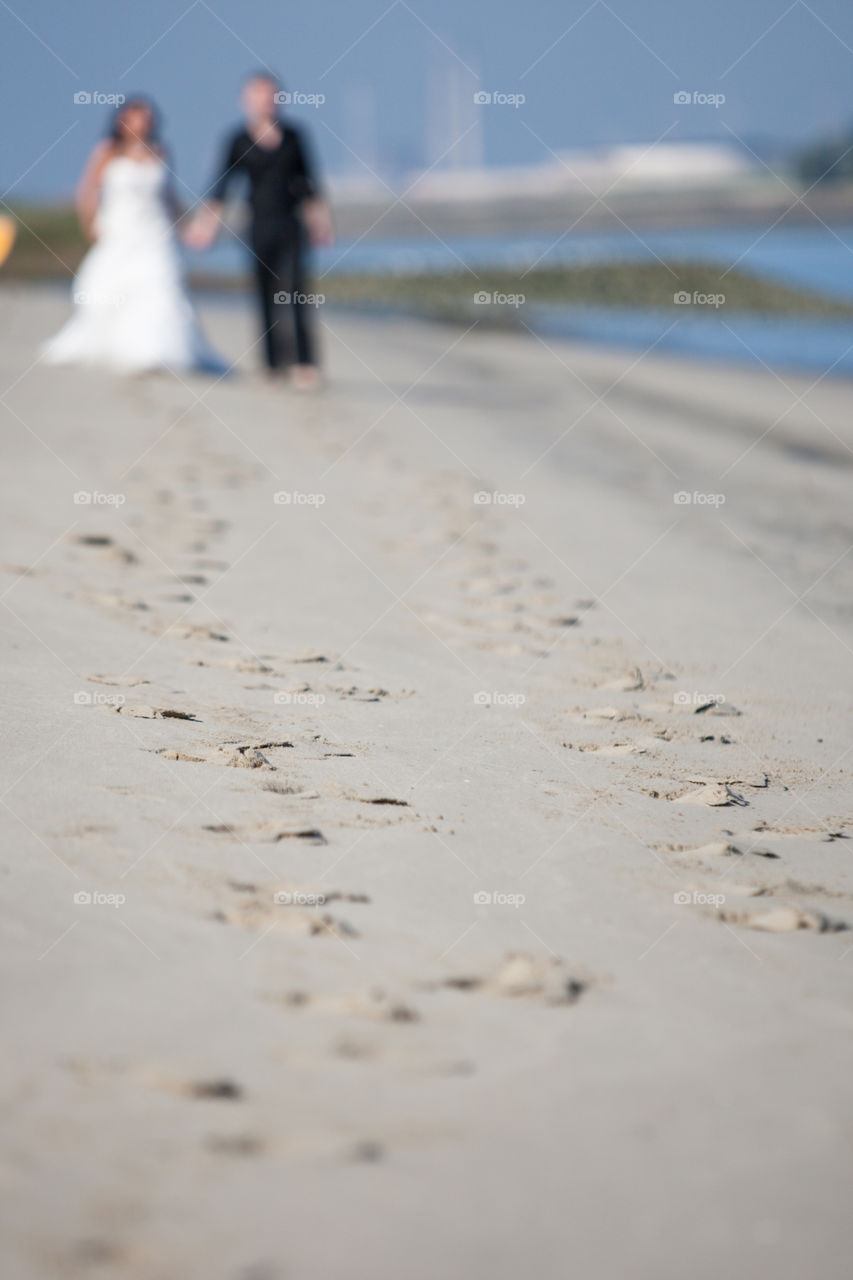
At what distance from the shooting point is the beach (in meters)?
1.44

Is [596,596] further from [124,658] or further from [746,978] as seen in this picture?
[746,978]

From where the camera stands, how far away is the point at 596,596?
4.52 m

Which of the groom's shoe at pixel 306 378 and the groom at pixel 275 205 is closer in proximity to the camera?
the groom at pixel 275 205

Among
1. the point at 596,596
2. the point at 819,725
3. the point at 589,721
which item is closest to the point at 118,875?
the point at 589,721
